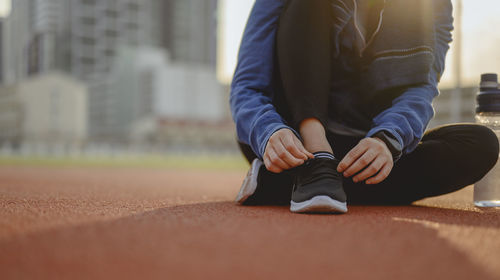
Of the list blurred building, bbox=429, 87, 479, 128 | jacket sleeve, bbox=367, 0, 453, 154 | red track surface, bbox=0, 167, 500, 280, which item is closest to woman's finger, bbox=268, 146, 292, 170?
red track surface, bbox=0, 167, 500, 280

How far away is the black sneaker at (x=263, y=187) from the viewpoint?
1.09 metres

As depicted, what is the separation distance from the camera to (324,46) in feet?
3.56

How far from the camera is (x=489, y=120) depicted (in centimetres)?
129

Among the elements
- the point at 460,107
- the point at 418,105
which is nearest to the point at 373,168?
the point at 418,105

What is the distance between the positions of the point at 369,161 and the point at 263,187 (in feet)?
0.99

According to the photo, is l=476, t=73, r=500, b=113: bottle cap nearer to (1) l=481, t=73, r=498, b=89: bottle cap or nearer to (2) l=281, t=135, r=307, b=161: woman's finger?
(1) l=481, t=73, r=498, b=89: bottle cap

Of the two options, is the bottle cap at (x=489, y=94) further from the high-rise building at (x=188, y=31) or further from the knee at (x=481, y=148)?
the high-rise building at (x=188, y=31)

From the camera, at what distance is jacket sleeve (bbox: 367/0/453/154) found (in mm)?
1018

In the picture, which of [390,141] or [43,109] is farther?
[43,109]

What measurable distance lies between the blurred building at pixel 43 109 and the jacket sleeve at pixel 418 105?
104 ft

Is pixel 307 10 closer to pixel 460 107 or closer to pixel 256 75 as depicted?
pixel 256 75

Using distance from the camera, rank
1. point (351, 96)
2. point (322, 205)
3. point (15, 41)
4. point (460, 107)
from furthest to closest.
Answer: point (15, 41), point (460, 107), point (351, 96), point (322, 205)

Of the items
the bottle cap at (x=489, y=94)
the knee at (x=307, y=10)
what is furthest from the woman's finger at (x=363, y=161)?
the bottle cap at (x=489, y=94)

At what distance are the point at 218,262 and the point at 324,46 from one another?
2.30ft
